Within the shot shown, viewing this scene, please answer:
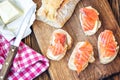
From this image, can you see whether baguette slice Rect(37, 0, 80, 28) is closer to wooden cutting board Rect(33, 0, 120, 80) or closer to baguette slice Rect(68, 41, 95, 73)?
wooden cutting board Rect(33, 0, 120, 80)

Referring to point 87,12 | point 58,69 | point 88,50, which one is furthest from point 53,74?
point 87,12

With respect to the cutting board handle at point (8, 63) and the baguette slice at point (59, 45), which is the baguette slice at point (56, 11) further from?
the cutting board handle at point (8, 63)

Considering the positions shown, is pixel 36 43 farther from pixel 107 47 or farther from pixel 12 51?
pixel 107 47

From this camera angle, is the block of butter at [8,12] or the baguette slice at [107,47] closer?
the baguette slice at [107,47]

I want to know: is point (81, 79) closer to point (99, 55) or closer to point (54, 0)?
point (99, 55)

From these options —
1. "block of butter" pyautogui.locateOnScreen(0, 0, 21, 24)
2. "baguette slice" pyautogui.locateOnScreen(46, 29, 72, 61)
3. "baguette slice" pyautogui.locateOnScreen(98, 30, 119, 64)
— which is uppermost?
"block of butter" pyautogui.locateOnScreen(0, 0, 21, 24)

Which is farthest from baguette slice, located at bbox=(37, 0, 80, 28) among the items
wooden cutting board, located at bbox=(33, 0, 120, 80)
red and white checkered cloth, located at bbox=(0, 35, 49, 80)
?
red and white checkered cloth, located at bbox=(0, 35, 49, 80)

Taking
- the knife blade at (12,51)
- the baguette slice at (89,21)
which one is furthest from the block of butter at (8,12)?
the baguette slice at (89,21)
